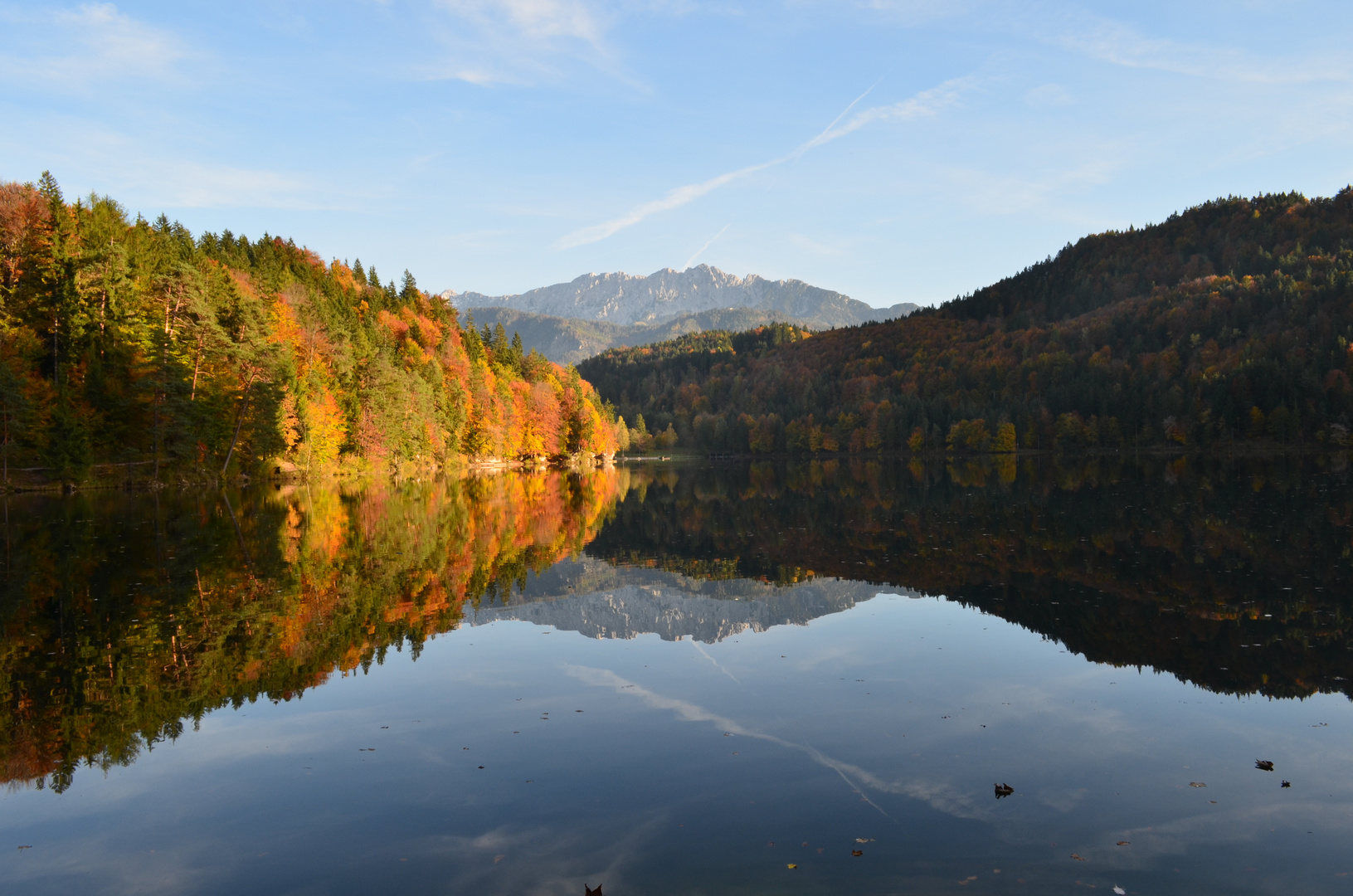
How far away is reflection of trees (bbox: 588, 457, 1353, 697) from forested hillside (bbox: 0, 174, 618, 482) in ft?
103

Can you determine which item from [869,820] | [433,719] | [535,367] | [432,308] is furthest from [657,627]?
[535,367]

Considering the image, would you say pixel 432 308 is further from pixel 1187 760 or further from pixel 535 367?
pixel 1187 760

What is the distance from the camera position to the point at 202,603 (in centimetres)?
1802

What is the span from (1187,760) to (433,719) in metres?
9.81

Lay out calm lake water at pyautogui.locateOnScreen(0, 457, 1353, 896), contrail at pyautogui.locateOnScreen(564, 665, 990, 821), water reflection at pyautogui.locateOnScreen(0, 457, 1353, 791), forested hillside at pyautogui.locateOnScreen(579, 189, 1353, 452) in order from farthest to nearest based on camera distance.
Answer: forested hillside at pyautogui.locateOnScreen(579, 189, 1353, 452) → water reflection at pyautogui.locateOnScreen(0, 457, 1353, 791) → contrail at pyautogui.locateOnScreen(564, 665, 990, 821) → calm lake water at pyautogui.locateOnScreen(0, 457, 1353, 896)

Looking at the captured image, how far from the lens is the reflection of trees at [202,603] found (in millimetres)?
11219

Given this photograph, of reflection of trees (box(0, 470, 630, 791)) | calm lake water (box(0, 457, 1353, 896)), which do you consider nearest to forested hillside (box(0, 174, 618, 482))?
reflection of trees (box(0, 470, 630, 791))

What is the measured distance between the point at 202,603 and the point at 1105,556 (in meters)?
24.3

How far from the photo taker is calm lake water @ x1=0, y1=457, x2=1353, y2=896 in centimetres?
729

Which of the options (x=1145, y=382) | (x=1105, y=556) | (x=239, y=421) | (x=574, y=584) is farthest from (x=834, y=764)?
(x=1145, y=382)

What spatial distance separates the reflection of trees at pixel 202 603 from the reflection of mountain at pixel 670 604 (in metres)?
1.74

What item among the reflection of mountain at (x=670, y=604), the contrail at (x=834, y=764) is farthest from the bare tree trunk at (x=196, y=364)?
the contrail at (x=834, y=764)

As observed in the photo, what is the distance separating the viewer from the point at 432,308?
120438 millimetres

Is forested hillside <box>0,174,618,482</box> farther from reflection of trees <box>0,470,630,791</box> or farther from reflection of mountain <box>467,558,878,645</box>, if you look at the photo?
reflection of mountain <box>467,558,878,645</box>
